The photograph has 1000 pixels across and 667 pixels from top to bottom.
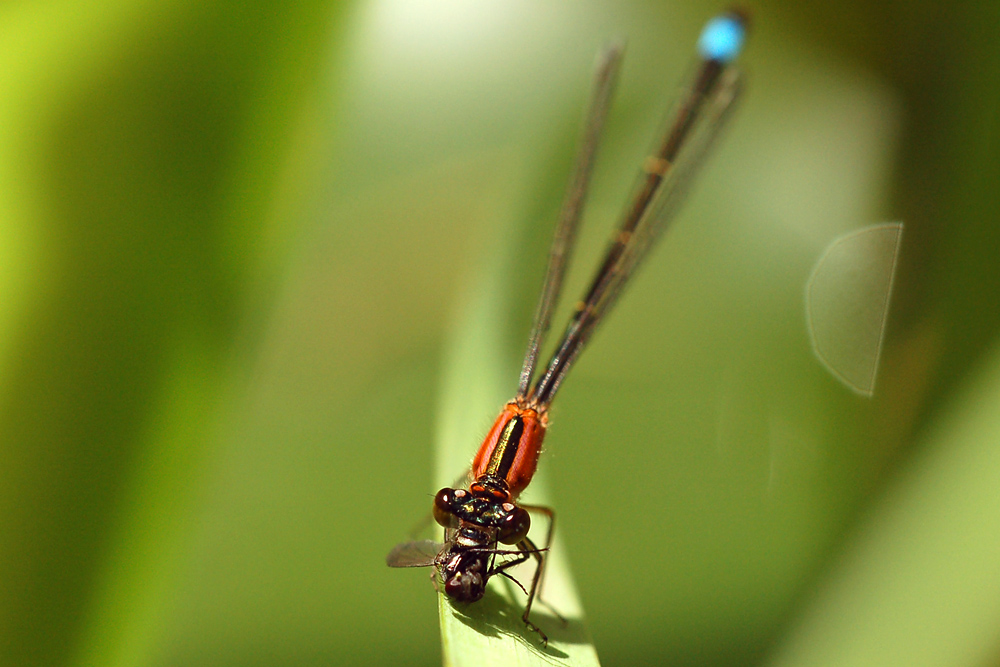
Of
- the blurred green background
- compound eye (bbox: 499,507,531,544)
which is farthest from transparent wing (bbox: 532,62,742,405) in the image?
compound eye (bbox: 499,507,531,544)

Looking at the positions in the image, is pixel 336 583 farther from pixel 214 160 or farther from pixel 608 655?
pixel 214 160

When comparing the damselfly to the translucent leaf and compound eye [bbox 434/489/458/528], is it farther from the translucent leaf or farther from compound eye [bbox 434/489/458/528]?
the translucent leaf

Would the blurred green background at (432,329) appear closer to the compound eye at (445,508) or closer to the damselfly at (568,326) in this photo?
the damselfly at (568,326)

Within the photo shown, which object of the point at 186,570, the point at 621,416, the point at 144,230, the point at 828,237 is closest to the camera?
the point at 186,570

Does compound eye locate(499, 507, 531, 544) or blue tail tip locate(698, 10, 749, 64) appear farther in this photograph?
blue tail tip locate(698, 10, 749, 64)

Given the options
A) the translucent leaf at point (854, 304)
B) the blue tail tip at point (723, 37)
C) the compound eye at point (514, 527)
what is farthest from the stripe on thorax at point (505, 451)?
the blue tail tip at point (723, 37)

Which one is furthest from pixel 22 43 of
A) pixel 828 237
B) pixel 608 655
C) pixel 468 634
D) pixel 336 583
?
pixel 828 237

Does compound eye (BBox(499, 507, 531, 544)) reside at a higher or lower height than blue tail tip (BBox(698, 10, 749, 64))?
lower
